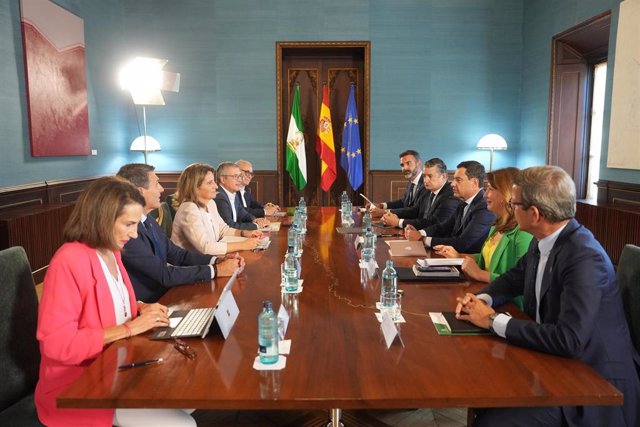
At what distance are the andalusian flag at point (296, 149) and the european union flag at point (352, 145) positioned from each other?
628 mm

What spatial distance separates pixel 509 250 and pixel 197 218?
1.80 m

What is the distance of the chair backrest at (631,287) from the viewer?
6.30 feet

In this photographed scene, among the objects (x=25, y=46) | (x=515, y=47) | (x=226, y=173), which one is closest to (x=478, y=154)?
(x=515, y=47)

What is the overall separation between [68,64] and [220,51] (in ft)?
7.42

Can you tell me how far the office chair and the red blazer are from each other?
175 mm

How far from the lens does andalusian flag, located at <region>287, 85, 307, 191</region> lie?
7348 millimetres

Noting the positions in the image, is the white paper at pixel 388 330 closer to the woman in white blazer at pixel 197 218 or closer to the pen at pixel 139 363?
the pen at pixel 139 363

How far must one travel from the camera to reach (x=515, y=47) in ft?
24.1

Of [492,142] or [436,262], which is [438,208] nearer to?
[436,262]

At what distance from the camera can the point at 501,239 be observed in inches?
97.6

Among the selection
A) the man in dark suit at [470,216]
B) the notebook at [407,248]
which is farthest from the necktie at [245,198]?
the notebook at [407,248]

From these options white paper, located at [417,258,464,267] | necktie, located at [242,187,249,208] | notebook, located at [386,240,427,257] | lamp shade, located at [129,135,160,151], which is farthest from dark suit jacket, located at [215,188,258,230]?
lamp shade, located at [129,135,160,151]

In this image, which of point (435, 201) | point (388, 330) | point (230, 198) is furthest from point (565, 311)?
point (230, 198)

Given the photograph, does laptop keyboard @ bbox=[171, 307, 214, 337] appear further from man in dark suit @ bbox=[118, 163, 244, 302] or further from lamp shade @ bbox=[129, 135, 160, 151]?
lamp shade @ bbox=[129, 135, 160, 151]
